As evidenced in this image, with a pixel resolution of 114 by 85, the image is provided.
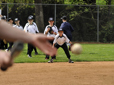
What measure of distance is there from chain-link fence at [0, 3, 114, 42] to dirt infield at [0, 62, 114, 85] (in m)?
13.5

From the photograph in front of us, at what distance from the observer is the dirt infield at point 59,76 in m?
7.30

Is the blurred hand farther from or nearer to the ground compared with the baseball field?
farther from the ground

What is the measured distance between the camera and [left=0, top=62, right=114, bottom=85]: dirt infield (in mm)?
7301

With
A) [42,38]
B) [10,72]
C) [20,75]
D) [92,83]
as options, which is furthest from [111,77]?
[42,38]

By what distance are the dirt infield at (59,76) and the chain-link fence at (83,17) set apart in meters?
13.5

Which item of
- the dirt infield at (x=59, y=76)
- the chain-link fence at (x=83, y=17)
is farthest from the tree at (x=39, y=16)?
the dirt infield at (x=59, y=76)

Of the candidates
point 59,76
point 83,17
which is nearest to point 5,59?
point 59,76

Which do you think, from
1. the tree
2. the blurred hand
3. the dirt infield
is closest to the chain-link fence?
the tree

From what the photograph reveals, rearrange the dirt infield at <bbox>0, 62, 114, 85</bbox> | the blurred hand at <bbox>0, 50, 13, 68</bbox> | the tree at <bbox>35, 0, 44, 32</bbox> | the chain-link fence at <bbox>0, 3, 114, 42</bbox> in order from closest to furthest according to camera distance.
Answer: the blurred hand at <bbox>0, 50, 13, 68</bbox> → the dirt infield at <bbox>0, 62, 114, 85</bbox> → the tree at <bbox>35, 0, 44, 32</bbox> → the chain-link fence at <bbox>0, 3, 114, 42</bbox>

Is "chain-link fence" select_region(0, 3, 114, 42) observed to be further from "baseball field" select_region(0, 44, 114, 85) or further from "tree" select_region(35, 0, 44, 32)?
"baseball field" select_region(0, 44, 114, 85)

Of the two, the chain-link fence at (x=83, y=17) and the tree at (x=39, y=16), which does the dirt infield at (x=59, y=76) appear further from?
the chain-link fence at (x=83, y=17)

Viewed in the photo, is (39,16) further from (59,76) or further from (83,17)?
(59,76)

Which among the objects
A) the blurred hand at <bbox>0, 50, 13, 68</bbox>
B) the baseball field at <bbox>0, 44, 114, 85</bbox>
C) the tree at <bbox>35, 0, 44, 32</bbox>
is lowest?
the baseball field at <bbox>0, 44, 114, 85</bbox>

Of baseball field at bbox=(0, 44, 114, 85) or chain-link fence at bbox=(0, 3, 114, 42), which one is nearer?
baseball field at bbox=(0, 44, 114, 85)
